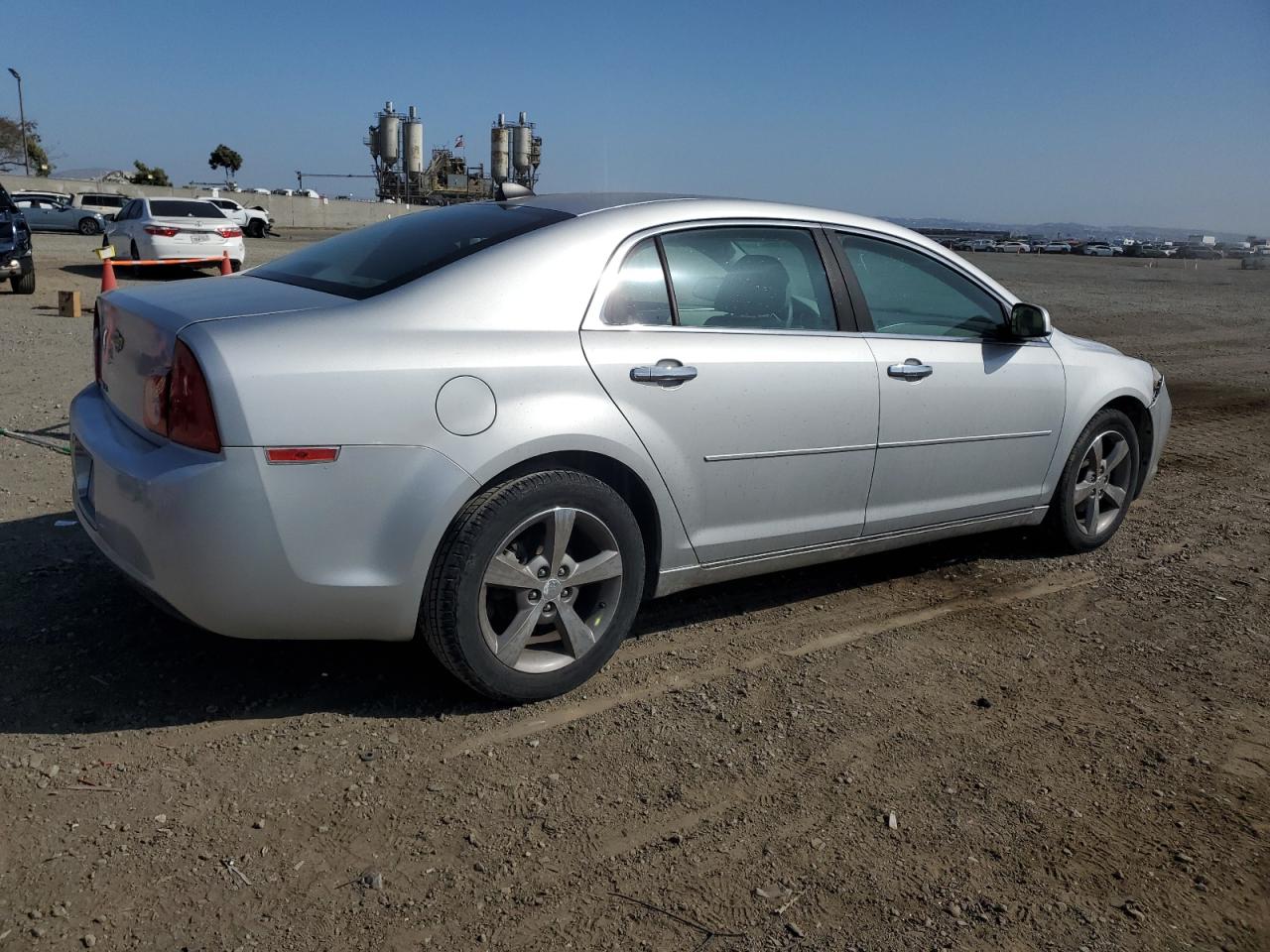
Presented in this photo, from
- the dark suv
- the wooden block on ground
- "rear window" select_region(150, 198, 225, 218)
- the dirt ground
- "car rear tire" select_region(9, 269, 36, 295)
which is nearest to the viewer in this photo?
the dirt ground

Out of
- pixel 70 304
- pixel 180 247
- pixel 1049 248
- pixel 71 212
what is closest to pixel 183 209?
pixel 180 247

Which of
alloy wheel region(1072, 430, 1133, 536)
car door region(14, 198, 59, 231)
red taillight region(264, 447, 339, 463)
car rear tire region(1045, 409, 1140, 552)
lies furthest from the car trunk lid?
car door region(14, 198, 59, 231)

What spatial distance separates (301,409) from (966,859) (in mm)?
2121

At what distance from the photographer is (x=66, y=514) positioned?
17.0ft

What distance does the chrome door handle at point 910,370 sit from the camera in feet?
14.0

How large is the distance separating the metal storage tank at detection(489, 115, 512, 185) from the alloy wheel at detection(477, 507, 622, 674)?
80319 mm

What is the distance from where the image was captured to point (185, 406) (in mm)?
3062

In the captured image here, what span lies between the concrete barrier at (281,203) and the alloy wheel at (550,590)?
51.1 m

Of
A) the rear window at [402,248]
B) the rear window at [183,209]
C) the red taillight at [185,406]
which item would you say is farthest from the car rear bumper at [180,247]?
the red taillight at [185,406]

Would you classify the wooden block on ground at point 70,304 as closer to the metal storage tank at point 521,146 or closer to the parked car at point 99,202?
the parked car at point 99,202

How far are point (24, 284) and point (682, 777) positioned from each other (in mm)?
15492

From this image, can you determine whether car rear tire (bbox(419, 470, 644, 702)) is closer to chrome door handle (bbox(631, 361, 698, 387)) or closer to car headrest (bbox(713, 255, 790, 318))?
chrome door handle (bbox(631, 361, 698, 387))

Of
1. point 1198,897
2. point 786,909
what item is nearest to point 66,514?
point 786,909

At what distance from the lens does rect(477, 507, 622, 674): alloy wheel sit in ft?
11.2
